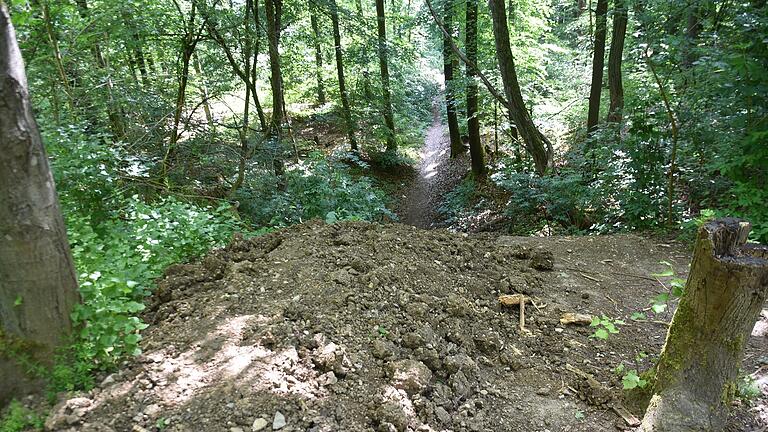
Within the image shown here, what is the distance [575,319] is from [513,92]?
5.75m

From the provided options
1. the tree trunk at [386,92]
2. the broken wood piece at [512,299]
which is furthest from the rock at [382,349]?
the tree trunk at [386,92]

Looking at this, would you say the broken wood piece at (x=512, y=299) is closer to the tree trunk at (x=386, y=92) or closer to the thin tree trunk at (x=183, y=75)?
the thin tree trunk at (x=183, y=75)

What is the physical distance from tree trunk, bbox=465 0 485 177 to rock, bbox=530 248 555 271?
23.5 ft

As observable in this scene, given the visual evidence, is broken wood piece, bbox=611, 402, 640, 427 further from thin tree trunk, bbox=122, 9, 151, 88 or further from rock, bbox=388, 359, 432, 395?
thin tree trunk, bbox=122, 9, 151, 88

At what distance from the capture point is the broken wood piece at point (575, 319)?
381cm

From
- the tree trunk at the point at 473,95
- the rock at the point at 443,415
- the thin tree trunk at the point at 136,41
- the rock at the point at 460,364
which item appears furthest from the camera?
the tree trunk at the point at 473,95

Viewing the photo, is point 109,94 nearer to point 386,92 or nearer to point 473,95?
point 473,95

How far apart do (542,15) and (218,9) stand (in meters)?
10.3

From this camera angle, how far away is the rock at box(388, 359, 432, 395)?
2.76m

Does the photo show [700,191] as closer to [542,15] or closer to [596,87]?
[596,87]

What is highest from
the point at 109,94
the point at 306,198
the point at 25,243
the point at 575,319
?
the point at 109,94

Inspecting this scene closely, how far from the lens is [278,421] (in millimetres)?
2355

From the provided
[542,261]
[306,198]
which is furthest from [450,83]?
[542,261]

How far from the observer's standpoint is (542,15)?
14164mm
